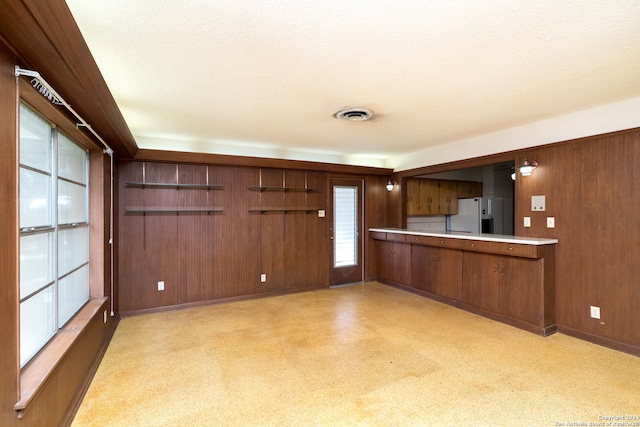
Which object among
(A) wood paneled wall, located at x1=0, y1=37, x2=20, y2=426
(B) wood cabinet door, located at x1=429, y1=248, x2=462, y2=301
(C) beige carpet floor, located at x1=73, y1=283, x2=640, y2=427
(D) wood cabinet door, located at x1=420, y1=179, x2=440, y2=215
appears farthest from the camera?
(D) wood cabinet door, located at x1=420, y1=179, x2=440, y2=215

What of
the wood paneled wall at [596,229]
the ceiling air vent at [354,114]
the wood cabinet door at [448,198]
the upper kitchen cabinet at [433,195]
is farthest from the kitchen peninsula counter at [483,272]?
the ceiling air vent at [354,114]

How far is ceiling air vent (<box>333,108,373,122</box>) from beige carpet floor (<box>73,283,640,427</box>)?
229 cm

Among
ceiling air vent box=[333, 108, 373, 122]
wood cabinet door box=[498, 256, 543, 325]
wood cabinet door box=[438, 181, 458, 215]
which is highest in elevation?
ceiling air vent box=[333, 108, 373, 122]

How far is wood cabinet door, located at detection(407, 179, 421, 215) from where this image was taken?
6.07 m

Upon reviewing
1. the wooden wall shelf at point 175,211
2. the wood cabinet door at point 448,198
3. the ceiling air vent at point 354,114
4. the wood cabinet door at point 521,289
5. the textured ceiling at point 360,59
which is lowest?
the wood cabinet door at point 521,289

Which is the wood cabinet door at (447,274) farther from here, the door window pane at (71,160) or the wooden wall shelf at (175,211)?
the door window pane at (71,160)

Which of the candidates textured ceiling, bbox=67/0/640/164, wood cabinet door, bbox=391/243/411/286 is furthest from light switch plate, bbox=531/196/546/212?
wood cabinet door, bbox=391/243/411/286

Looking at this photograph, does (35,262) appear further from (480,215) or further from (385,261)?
(480,215)

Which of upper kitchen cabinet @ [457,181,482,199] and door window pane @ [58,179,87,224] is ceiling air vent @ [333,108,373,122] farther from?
upper kitchen cabinet @ [457,181,482,199]

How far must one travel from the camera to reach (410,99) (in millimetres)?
2969

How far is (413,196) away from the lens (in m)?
6.14

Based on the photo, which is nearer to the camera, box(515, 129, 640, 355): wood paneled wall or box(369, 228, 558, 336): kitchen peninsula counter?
box(515, 129, 640, 355): wood paneled wall

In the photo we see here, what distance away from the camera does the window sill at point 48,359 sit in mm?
1565

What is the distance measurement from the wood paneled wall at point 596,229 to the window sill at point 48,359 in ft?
14.5
